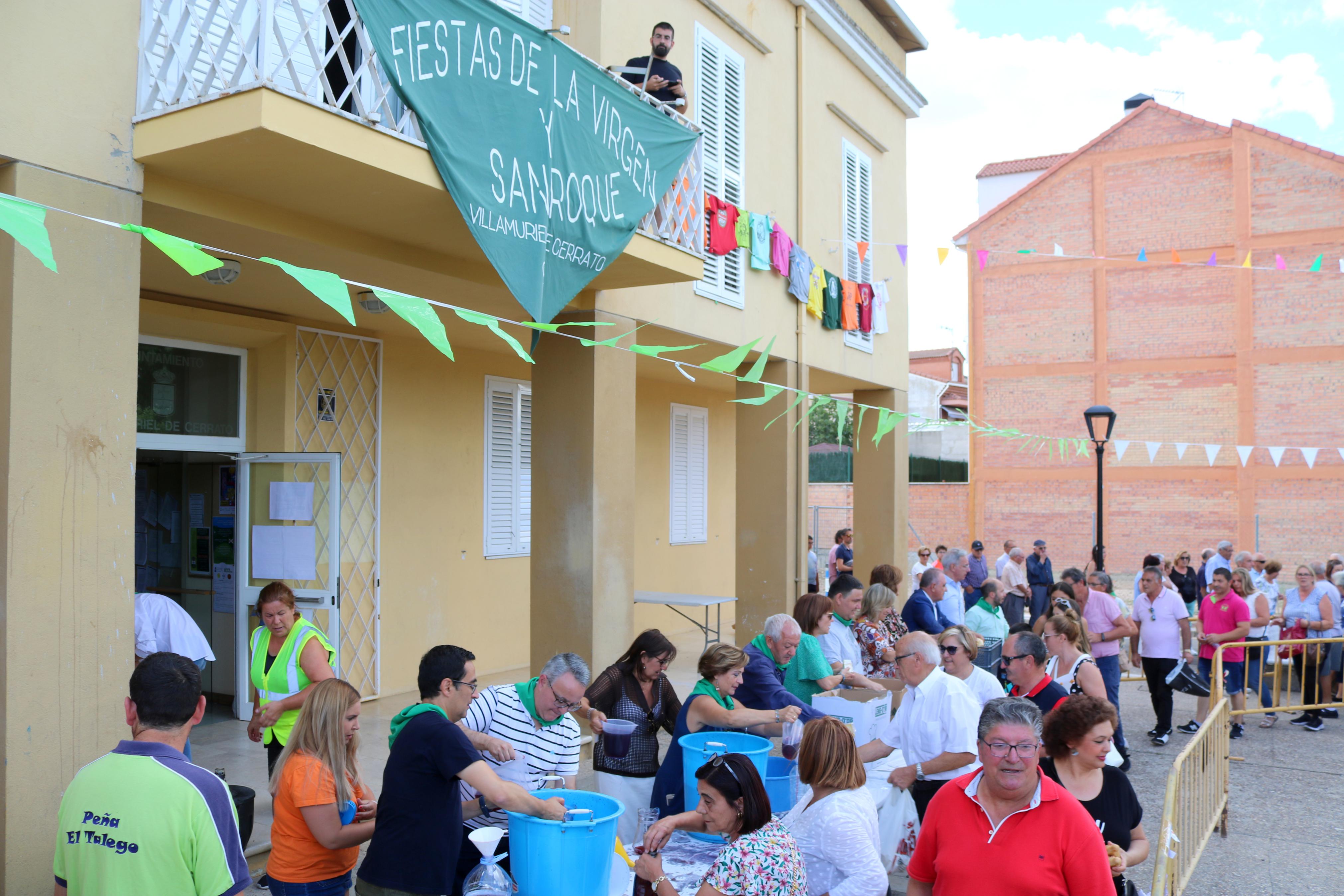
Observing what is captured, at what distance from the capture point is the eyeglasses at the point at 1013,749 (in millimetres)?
3027

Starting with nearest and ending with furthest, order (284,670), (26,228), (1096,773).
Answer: (26,228) → (1096,773) → (284,670)

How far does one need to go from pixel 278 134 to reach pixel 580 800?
133 inches

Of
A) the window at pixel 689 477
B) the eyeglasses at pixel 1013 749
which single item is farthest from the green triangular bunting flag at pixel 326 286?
the window at pixel 689 477

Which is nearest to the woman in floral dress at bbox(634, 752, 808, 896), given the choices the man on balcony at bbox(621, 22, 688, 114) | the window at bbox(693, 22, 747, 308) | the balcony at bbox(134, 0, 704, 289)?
the balcony at bbox(134, 0, 704, 289)

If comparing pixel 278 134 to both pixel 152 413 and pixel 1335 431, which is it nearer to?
pixel 152 413

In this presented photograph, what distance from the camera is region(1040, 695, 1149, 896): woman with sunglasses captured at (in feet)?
12.1

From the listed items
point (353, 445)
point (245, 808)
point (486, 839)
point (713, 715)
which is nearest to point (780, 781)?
point (713, 715)

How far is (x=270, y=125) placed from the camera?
4.53 m

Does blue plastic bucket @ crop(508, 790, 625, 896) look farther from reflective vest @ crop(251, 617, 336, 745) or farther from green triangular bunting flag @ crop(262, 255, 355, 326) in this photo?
green triangular bunting flag @ crop(262, 255, 355, 326)

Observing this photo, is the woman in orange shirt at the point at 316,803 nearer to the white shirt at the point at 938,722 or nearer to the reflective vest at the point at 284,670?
the reflective vest at the point at 284,670

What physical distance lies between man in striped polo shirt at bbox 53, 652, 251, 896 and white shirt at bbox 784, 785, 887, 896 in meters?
2.12

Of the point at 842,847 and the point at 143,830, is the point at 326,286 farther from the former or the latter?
the point at 842,847

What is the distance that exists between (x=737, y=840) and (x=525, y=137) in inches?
174

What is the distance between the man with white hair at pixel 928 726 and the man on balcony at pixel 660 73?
4.88 metres
